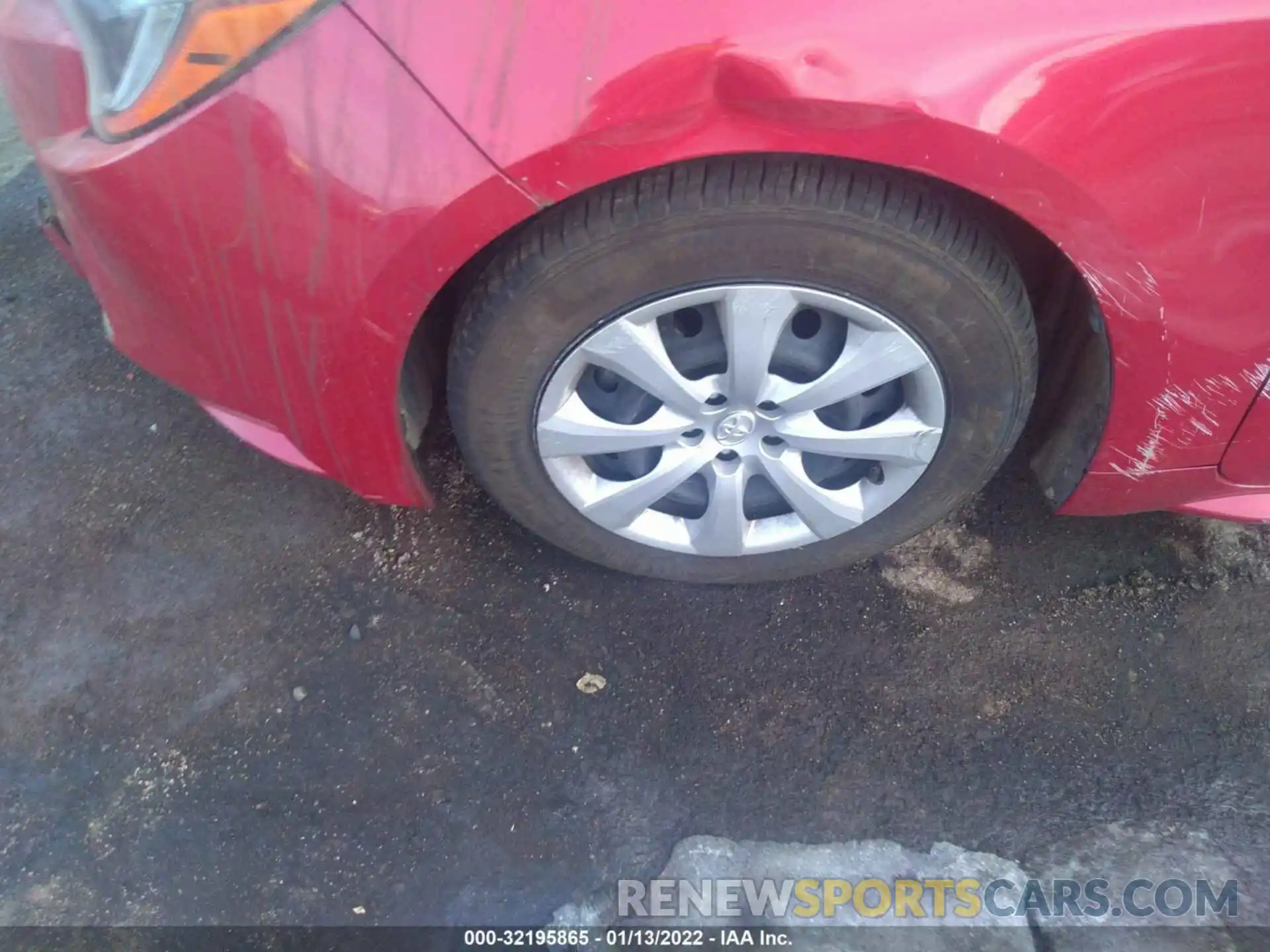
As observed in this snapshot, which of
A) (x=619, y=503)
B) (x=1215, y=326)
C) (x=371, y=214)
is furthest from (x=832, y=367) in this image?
(x=371, y=214)

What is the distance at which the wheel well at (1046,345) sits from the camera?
147 cm

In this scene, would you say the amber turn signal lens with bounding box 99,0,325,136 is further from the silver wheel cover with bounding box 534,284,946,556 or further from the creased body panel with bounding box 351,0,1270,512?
the silver wheel cover with bounding box 534,284,946,556

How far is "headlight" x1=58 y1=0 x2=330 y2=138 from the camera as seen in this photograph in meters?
1.24

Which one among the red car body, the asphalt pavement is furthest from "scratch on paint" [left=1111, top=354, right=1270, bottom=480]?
the asphalt pavement

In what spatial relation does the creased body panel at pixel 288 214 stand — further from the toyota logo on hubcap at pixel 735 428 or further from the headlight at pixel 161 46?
the toyota logo on hubcap at pixel 735 428

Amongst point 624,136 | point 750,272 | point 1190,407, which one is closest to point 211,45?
point 624,136

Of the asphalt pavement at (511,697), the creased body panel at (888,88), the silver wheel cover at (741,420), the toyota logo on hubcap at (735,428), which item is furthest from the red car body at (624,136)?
the asphalt pavement at (511,697)

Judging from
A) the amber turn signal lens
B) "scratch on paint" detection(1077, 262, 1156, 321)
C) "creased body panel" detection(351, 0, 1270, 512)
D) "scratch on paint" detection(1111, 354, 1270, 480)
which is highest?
"creased body panel" detection(351, 0, 1270, 512)

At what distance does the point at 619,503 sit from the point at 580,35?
2.83ft

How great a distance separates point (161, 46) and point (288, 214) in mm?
281

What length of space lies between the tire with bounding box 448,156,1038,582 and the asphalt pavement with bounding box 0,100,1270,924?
50cm

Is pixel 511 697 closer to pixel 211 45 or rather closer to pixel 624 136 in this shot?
pixel 624 136

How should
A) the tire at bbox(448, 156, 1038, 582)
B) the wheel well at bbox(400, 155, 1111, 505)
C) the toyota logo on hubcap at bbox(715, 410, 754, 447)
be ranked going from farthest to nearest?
the toyota logo on hubcap at bbox(715, 410, 754, 447), the wheel well at bbox(400, 155, 1111, 505), the tire at bbox(448, 156, 1038, 582)

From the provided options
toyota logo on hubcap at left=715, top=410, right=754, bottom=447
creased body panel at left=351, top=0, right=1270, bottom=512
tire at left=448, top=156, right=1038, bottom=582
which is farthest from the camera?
toyota logo on hubcap at left=715, top=410, right=754, bottom=447
